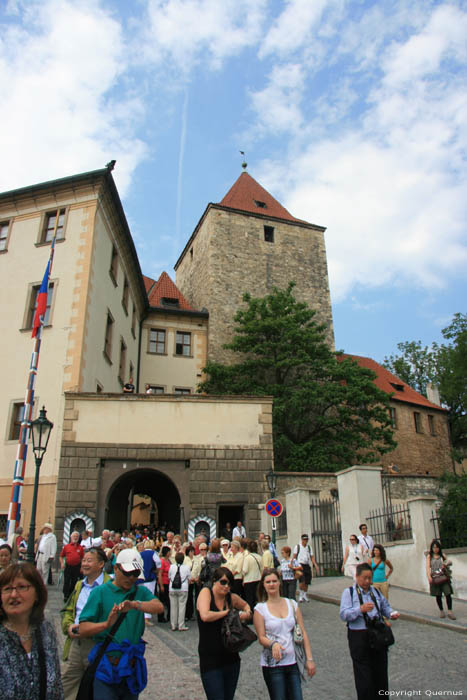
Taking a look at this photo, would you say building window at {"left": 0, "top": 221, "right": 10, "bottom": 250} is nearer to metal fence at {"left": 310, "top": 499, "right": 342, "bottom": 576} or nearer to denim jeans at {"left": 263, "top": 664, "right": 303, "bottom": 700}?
metal fence at {"left": 310, "top": 499, "right": 342, "bottom": 576}

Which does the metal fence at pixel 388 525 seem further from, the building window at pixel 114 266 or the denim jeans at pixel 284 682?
the building window at pixel 114 266

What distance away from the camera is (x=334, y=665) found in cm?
665

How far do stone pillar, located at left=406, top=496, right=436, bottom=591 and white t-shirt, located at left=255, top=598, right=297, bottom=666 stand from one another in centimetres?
900

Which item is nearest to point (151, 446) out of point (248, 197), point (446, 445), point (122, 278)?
point (122, 278)

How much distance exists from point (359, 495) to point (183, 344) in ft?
62.8

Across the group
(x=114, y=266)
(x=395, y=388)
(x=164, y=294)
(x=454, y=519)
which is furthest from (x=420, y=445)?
(x=454, y=519)

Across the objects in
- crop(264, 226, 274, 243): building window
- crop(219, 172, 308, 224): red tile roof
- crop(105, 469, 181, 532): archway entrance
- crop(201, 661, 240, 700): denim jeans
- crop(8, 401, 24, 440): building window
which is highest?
crop(219, 172, 308, 224): red tile roof

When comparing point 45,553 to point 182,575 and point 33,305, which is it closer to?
point 182,575

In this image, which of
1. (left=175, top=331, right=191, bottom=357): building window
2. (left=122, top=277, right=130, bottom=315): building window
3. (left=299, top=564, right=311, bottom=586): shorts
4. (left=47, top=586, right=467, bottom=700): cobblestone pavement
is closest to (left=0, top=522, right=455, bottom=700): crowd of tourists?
(left=47, top=586, right=467, bottom=700): cobblestone pavement

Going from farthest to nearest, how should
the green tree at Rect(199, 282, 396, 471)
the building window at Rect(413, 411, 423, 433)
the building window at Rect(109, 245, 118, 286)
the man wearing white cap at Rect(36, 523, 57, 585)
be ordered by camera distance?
the building window at Rect(413, 411, 423, 433) → the green tree at Rect(199, 282, 396, 471) → the building window at Rect(109, 245, 118, 286) → the man wearing white cap at Rect(36, 523, 57, 585)

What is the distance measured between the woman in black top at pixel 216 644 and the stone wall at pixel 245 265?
27.5 m

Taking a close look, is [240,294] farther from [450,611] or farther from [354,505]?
[450,611]

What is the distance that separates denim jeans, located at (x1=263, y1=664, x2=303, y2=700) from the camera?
13.6 ft

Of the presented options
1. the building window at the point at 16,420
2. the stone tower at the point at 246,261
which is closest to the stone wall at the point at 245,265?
the stone tower at the point at 246,261
